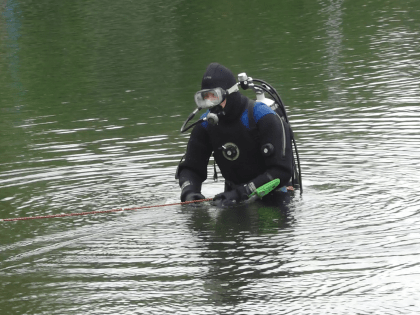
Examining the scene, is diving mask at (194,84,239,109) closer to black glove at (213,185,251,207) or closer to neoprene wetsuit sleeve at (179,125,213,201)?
neoprene wetsuit sleeve at (179,125,213,201)

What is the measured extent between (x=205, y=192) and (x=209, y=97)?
152cm

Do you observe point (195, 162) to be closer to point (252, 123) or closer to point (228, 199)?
point (228, 199)

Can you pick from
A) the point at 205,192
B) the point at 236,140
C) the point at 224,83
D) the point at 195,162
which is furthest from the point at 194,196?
the point at 224,83

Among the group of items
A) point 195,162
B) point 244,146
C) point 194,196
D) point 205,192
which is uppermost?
point 244,146

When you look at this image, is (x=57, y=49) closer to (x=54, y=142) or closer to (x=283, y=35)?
(x=283, y=35)

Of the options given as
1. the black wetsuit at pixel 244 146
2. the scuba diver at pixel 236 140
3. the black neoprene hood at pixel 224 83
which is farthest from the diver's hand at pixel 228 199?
the black neoprene hood at pixel 224 83

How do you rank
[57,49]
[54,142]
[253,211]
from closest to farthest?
[253,211] < [54,142] < [57,49]

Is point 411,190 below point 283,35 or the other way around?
the other way around

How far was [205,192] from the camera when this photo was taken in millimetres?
8281

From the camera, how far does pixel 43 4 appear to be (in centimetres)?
3438

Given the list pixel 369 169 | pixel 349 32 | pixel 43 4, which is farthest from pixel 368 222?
pixel 43 4

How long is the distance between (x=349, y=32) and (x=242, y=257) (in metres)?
14.4

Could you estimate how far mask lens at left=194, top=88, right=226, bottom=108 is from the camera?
696 centimetres

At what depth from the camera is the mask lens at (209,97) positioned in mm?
6961
